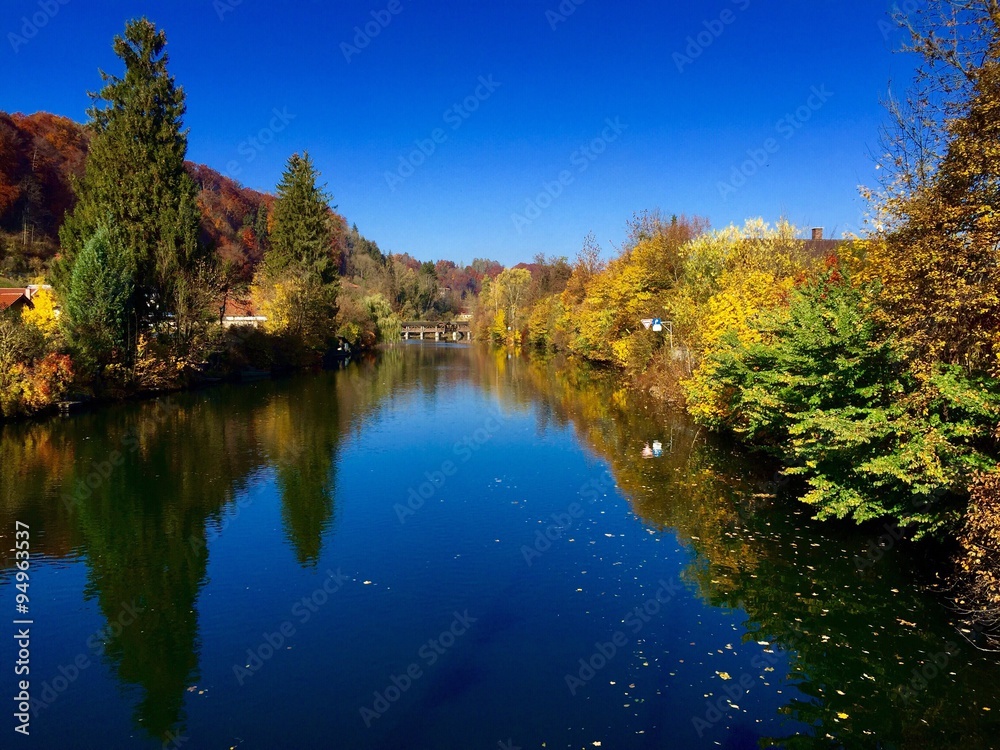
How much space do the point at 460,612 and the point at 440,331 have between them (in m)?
105

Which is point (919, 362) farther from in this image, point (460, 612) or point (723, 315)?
point (723, 315)

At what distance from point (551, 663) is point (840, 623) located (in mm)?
4620

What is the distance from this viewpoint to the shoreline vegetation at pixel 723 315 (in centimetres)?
968

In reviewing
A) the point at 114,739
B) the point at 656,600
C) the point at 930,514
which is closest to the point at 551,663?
the point at 656,600

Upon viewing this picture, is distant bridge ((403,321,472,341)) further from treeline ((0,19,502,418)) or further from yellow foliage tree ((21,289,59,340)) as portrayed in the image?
yellow foliage tree ((21,289,59,340))

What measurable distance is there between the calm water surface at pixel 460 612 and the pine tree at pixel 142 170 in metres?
15.7

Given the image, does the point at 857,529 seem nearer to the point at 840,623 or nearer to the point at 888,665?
the point at 840,623

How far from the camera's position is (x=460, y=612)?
10.5 meters

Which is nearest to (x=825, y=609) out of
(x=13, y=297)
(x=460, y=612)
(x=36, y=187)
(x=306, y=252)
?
(x=460, y=612)

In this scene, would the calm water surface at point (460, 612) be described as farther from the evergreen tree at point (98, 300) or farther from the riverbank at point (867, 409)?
the evergreen tree at point (98, 300)

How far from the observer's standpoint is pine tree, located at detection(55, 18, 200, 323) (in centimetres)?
3278

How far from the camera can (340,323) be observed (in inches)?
2628

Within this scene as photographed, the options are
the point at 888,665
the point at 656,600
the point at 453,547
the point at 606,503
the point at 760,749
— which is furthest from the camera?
the point at 606,503

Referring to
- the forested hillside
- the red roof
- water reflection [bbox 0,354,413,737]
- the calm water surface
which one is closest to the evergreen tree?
water reflection [bbox 0,354,413,737]
